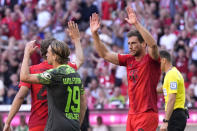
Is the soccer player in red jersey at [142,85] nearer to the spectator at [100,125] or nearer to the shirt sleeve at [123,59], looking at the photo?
the shirt sleeve at [123,59]

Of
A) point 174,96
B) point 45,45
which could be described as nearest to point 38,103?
point 45,45

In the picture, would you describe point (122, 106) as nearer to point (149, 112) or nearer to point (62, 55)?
point (149, 112)

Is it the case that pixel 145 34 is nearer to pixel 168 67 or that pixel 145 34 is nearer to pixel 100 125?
pixel 168 67

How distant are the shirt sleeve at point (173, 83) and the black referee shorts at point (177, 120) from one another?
1.41ft

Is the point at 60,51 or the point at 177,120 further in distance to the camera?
the point at 177,120

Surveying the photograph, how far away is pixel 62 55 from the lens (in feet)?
23.4

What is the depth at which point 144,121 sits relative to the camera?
333 inches

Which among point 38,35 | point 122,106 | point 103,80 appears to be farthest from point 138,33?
point 38,35

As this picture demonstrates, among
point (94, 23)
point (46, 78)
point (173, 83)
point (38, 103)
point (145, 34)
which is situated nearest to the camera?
point (46, 78)

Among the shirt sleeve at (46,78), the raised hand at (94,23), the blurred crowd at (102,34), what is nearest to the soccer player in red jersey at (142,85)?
the raised hand at (94,23)

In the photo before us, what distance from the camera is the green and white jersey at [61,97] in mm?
6949

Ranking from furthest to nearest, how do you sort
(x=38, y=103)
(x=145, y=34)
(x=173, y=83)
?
(x=173, y=83) < (x=145, y=34) < (x=38, y=103)

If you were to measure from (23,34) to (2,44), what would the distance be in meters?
0.83

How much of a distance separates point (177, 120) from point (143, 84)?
1.69 metres
